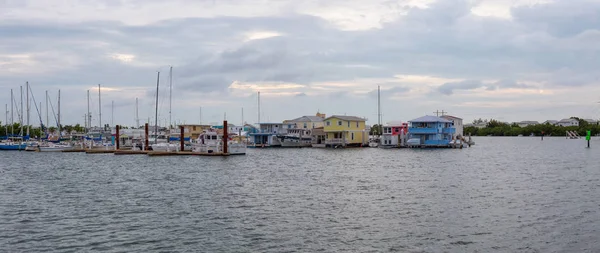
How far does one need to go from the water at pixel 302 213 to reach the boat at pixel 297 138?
67694mm

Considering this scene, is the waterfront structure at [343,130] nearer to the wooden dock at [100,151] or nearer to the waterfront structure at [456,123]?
the waterfront structure at [456,123]

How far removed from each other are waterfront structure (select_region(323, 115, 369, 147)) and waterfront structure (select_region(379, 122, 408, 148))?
15.7 feet

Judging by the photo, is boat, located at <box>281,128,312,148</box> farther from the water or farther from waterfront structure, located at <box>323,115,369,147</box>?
the water

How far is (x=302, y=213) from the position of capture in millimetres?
27547

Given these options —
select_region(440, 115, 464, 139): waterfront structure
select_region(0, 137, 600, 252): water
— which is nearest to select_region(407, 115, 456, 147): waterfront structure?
select_region(440, 115, 464, 139): waterfront structure

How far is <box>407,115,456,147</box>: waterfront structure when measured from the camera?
3949 inches

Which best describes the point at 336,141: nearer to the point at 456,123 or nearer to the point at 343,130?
the point at 343,130

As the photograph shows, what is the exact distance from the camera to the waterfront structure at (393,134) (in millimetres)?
106875

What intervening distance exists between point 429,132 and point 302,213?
76.2 metres

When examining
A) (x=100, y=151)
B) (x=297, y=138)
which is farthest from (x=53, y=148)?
(x=297, y=138)

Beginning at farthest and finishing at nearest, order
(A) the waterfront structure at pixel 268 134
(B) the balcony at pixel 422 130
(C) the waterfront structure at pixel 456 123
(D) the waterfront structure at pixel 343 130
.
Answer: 1. (A) the waterfront structure at pixel 268 134
2. (C) the waterfront structure at pixel 456 123
3. (D) the waterfront structure at pixel 343 130
4. (B) the balcony at pixel 422 130

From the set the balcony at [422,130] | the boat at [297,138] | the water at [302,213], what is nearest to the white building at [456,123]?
the balcony at [422,130]

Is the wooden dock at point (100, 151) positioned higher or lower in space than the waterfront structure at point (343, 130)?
lower

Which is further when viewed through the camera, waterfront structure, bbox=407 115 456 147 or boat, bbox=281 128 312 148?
boat, bbox=281 128 312 148
